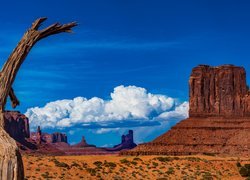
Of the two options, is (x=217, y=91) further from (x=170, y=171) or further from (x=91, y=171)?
(x=91, y=171)

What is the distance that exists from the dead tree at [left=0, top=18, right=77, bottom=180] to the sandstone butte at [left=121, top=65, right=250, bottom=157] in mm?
109688

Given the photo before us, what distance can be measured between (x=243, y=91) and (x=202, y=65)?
15.0m

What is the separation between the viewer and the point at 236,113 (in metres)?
159

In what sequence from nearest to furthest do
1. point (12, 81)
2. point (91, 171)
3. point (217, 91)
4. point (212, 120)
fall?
point (12, 81) → point (91, 171) → point (212, 120) → point (217, 91)

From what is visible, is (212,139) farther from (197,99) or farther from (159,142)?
(197,99)

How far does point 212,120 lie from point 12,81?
476ft

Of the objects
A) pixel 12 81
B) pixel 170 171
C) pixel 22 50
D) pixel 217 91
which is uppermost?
pixel 217 91

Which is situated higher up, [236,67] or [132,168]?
[236,67]

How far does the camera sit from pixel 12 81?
21.2 ft

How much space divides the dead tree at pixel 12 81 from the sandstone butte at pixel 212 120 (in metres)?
110

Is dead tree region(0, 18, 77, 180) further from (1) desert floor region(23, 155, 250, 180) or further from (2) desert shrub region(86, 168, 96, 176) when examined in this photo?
(2) desert shrub region(86, 168, 96, 176)

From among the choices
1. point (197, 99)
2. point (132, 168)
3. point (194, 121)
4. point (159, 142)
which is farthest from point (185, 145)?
point (132, 168)

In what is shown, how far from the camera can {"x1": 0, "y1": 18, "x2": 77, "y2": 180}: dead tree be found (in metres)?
5.39

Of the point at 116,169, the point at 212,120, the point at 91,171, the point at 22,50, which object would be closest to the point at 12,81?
the point at 22,50
